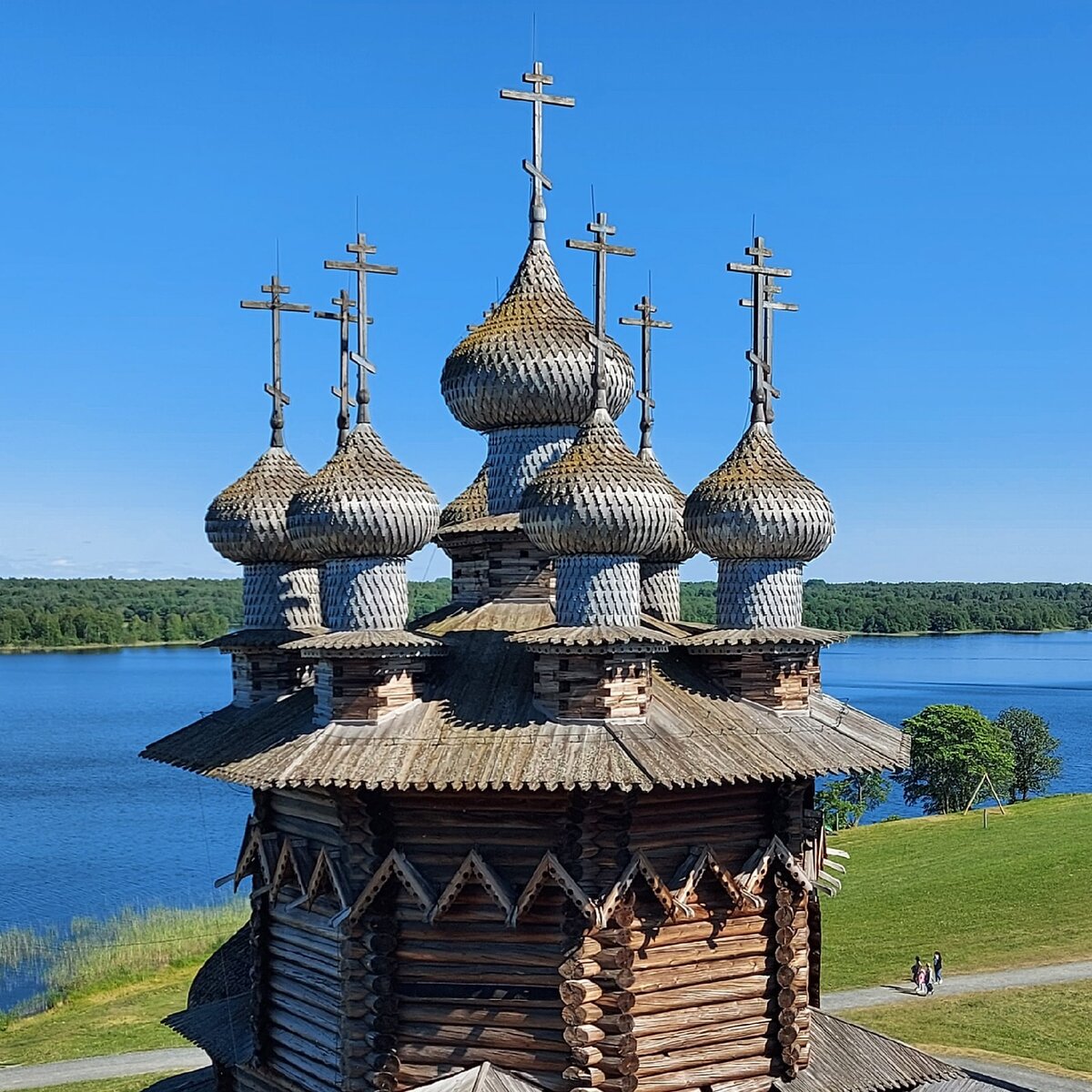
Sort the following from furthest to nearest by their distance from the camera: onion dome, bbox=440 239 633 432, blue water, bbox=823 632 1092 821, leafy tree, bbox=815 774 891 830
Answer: blue water, bbox=823 632 1092 821
leafy tree, bbox=815 774 891 830
onion dome, bbox=440 239 633 432

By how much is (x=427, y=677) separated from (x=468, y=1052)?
3.23 metres

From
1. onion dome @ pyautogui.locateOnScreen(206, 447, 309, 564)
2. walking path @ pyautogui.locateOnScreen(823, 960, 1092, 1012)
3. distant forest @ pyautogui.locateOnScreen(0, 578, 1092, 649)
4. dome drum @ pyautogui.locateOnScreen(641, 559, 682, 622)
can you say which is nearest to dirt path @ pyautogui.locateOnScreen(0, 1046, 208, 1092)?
onion dome @ pyautogui.locateOnScreen(206, 447, 309, 564)

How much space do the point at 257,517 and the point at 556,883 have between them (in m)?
5.79

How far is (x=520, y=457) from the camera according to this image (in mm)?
13781

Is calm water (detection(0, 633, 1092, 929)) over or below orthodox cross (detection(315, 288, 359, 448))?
below

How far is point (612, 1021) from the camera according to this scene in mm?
10398

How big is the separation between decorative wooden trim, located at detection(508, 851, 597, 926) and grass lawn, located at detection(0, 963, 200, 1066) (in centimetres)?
1106

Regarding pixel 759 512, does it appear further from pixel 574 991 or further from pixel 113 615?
pixel 113 615

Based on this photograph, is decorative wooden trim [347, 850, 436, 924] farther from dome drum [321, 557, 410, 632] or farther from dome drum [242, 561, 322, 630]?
dome drum [242, 561, 322, 630]

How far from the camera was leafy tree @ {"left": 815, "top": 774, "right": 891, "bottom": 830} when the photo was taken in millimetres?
46312

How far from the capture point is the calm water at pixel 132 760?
1427 inches

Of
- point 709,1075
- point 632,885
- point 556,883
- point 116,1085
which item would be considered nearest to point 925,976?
point 709,1075

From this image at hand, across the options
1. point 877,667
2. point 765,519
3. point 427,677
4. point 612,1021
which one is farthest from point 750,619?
point 877,667

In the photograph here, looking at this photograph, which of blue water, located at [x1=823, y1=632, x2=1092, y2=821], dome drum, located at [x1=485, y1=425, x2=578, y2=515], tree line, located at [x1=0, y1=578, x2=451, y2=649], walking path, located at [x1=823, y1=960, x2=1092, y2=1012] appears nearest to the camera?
dome drum, located at [x1=485, y1=425, x2=578, y2=515]
